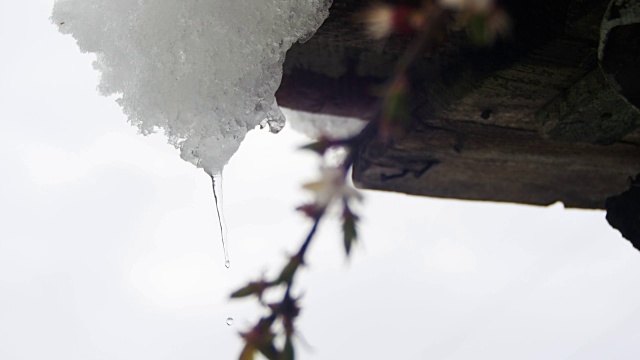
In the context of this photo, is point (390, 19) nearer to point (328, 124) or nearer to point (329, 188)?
point (329, 188)

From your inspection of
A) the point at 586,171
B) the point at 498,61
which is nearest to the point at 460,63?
the point at 498,61

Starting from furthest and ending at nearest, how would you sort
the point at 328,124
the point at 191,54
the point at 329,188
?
the point at 328,124 → the point at 329,188 → the point at 191,54

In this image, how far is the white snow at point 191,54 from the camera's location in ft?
2.17

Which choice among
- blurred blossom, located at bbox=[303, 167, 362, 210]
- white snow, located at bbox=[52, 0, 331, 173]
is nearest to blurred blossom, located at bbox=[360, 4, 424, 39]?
white snow, located at bbox=[52, 0, 331, 173]

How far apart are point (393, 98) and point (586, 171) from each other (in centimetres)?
55

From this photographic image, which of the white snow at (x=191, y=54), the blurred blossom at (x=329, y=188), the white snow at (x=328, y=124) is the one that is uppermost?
the white snow at (x=191, y=54)

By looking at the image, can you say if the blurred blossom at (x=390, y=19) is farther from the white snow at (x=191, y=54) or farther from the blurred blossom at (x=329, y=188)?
the blurred blossom at (x=329, y=188)

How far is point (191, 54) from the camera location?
0.67 m

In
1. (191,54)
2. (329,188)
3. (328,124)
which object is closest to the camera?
(191,54)

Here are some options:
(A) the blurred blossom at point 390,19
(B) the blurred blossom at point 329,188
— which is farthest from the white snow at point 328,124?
(A) the blurred blossom at point 390,19

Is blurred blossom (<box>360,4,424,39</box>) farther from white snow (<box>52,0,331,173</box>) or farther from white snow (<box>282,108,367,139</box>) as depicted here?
white snow (<box>282,108,367,139</box>)

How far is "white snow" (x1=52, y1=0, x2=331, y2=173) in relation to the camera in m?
0.66

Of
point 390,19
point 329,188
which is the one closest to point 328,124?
point 329,188

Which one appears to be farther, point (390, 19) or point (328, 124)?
point (328, 124)
